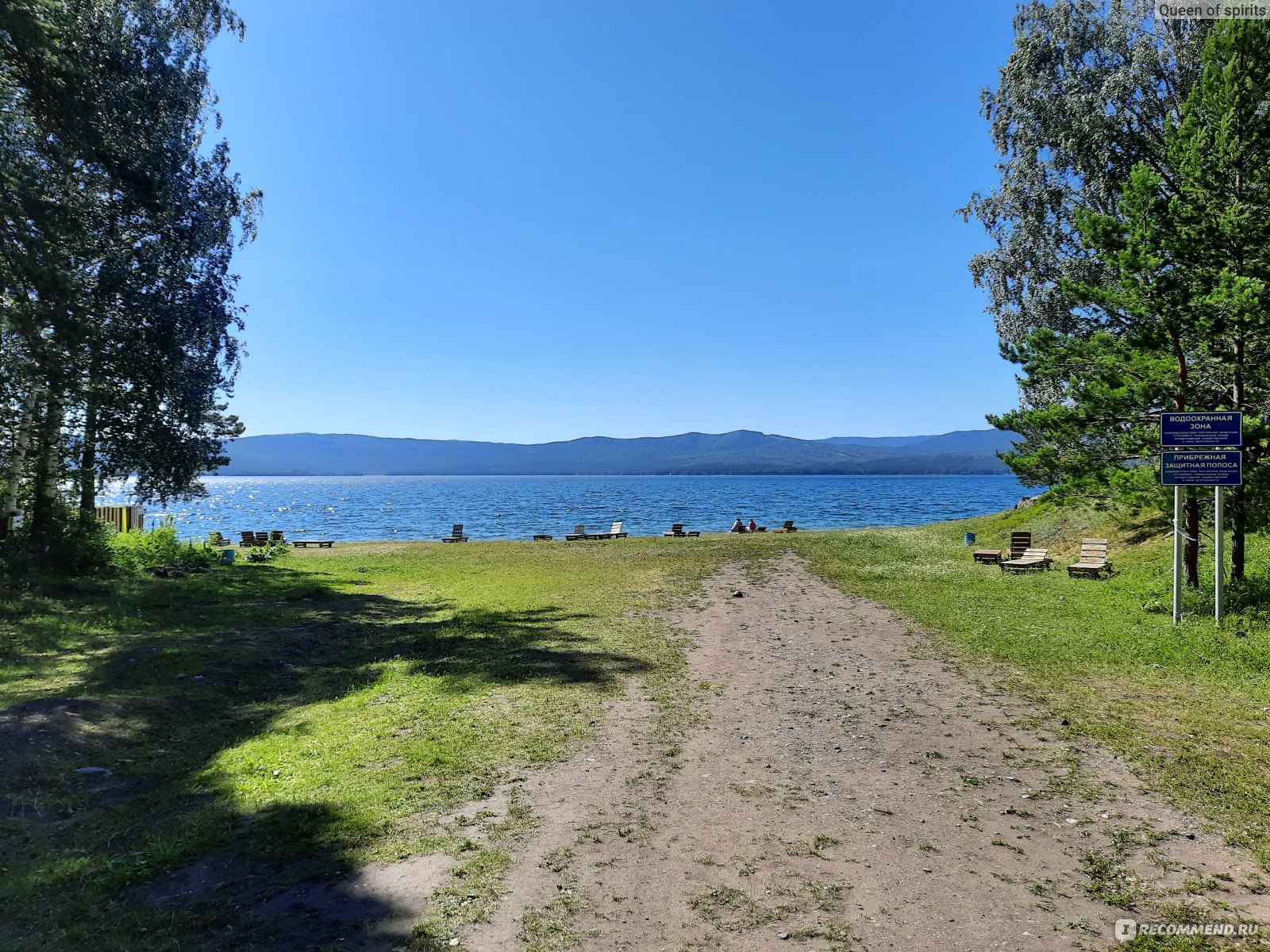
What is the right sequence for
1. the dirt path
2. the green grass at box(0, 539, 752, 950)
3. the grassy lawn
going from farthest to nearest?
the grassy lawn, the green grass at box(0, 539, 752, 950), the dirt path

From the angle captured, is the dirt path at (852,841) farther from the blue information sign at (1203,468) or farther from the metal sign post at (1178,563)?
the blue information sign at (1203,468)

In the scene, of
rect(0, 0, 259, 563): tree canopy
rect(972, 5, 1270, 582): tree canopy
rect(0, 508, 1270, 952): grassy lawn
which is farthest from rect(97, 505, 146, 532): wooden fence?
rect(972, 5, 1270, 582): tree canopy

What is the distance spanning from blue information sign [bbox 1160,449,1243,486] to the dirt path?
24.1 feet

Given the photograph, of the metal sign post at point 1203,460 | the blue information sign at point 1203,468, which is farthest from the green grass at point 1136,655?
the blue information sign at point 1203,468

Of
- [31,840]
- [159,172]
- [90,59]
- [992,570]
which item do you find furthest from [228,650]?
[992,570]

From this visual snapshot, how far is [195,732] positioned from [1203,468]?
58.6 feet

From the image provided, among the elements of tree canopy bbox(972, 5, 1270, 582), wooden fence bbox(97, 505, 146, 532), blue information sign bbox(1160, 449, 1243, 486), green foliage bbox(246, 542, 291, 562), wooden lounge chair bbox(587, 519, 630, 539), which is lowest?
wooden lounge chair bbox(587, 519, 630, 539)

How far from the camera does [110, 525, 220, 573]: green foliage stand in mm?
22219

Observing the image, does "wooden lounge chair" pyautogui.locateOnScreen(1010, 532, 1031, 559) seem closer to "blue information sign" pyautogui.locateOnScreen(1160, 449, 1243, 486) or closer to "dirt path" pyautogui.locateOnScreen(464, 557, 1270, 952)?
"blue information sign" pyautogui.locateOnScreen(1160, 449, 1243, 486)

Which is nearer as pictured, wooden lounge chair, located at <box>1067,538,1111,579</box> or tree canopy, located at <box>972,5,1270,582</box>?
tree canopy, located at <box>972,5,1270,582</box>

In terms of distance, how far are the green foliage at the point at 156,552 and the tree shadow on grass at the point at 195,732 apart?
474 cm

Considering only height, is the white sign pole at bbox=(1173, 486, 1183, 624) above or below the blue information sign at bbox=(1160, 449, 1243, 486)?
below

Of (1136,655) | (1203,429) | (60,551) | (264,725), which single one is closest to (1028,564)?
(1203,429)

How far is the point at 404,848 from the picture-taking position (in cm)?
559
